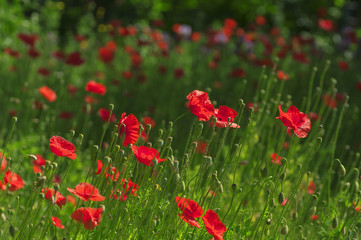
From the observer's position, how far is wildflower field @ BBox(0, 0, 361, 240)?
Answer: 6.02 ft

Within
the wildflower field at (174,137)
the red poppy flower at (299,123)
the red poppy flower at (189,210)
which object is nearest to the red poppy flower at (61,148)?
the wildflower field at (174,137)

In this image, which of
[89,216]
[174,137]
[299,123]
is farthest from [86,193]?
[174,137]

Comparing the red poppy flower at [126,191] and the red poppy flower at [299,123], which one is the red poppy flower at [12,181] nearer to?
the red poppy flower at [126,191]

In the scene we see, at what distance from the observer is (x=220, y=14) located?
9953mm

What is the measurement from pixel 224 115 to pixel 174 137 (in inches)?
78.3

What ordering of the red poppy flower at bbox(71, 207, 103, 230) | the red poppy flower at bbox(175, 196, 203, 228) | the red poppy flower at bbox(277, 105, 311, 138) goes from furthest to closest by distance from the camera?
the red poppy flower at bbox(277, 105, 311, 138) < the red poppy flower at bbox(175, 196, 203, 228) < the red poppy flower at bbox(71, 207, 103, 230)

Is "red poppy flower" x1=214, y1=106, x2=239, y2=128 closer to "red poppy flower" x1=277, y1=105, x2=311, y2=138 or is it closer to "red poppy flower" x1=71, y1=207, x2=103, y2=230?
"red poppy flower" x1=277, y1=105, x2=311, y2=138

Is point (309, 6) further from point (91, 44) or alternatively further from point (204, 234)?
point (204, 234)

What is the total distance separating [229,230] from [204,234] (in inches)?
4.1

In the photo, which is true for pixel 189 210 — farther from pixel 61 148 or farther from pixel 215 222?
pixel 61 148

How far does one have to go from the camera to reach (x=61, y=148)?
173cm

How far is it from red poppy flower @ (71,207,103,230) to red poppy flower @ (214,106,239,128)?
1.77 ft

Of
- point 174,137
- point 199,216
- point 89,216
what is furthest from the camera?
point 174,137

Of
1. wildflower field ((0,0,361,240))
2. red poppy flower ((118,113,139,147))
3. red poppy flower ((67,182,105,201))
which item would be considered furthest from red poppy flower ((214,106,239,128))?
red poppy flower ((67,182,105,201))
